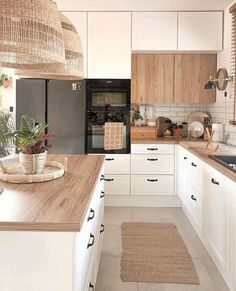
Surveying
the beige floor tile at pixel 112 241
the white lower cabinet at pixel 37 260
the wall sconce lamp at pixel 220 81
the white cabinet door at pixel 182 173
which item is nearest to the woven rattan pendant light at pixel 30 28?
the white lower cabinet at pixel 37 260

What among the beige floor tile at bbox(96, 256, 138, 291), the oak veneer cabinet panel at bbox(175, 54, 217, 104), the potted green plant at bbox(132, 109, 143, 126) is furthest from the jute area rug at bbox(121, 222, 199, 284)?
the oak veneer cabinet panel at bbox(175, 54, 217, 104)

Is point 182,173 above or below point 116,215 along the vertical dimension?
above

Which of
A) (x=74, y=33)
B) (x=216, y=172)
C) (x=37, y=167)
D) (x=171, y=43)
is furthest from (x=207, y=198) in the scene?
(x=171, y=43)

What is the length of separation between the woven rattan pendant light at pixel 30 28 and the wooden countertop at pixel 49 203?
1.99 ft

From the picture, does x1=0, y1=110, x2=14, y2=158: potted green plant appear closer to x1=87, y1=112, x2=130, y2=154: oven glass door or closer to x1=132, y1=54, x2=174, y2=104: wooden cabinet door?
x1=87, y1=112, x2=130, y2=154: oven glass door

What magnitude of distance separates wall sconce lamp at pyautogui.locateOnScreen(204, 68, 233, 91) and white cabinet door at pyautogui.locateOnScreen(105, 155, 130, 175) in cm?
132

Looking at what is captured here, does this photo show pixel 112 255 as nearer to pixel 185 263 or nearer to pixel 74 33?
pixel 185 263

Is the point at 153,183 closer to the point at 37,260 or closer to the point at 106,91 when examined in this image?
the point at 106,91

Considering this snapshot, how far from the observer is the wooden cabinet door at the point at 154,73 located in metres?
4.45

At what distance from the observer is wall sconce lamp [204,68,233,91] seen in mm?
3797

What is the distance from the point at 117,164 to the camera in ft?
13.9

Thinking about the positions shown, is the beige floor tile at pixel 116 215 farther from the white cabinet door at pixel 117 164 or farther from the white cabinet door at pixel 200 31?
the white cabinet door at pixel 200 31

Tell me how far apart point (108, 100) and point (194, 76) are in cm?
121

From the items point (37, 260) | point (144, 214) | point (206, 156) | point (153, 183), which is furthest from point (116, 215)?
point (37, 260)
